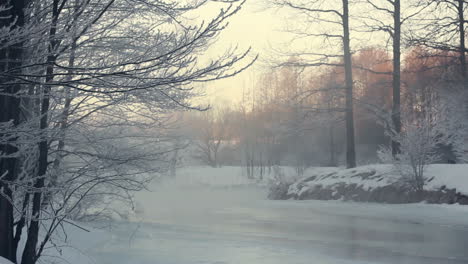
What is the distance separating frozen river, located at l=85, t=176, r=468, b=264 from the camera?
9.64 m

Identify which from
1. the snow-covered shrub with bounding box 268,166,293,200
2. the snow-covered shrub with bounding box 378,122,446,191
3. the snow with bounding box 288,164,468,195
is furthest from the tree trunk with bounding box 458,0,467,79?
the snow-covered shrub with bounding box 268,166,293,200

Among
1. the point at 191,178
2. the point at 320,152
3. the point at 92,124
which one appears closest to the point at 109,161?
the point at 92,124

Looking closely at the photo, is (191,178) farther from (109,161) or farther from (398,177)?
(109,161)

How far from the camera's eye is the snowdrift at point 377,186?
18453mm

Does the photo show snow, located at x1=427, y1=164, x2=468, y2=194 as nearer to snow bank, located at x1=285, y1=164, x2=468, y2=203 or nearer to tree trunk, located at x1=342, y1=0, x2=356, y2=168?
snow bank, located at x1=285, y1=164, x2=468, y2=203

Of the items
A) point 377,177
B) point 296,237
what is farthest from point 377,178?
point 296,237

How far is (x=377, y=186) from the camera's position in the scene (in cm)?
2139

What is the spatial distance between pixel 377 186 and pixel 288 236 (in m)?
9.42

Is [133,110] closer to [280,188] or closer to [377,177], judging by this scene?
[377,177]

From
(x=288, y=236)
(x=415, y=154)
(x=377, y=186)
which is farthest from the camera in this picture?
(x=377, y=186)

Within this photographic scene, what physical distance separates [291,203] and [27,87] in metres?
17.4

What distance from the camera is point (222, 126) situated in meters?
57.5

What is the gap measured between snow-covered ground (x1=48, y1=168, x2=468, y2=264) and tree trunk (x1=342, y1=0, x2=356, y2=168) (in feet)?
14.3

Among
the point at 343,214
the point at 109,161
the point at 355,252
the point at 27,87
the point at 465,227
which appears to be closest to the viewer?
the point at 27,87
